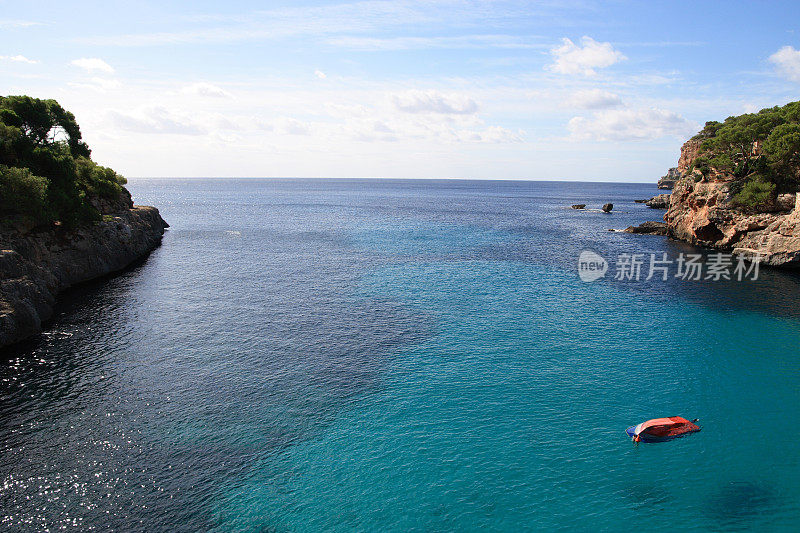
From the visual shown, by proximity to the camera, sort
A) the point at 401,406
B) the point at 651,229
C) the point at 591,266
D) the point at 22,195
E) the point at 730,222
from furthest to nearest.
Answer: the point at 651,229
the point at 730,222
the point at 591,266
the point at 22,195
the point at 401,406

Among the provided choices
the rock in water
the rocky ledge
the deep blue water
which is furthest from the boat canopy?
the rock in water

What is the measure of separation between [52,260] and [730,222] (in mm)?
127727

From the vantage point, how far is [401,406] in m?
41.0

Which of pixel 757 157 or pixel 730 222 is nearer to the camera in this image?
pixel 730 222

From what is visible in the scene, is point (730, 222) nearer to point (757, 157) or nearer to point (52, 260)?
point (757, 157)

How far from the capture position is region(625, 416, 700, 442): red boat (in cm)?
3534

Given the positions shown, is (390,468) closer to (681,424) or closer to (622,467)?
(622,467)

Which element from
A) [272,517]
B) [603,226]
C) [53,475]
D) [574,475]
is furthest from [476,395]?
[603,226]

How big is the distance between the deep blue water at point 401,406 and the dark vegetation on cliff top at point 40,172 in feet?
41.7

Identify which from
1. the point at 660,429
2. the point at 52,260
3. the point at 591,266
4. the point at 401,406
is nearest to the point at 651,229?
the point at 591,266

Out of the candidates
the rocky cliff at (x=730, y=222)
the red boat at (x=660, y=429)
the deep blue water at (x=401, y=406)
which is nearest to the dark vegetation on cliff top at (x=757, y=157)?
the rocky cliff at (x=730, y=222)

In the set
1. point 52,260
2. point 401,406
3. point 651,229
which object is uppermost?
point 651,229

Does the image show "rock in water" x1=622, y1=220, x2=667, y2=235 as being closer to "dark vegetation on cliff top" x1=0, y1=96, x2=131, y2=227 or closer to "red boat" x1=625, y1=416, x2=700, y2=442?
"red boat" x1=625, y1=416, x2=700, y2=442

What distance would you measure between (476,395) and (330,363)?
51.3 ft
